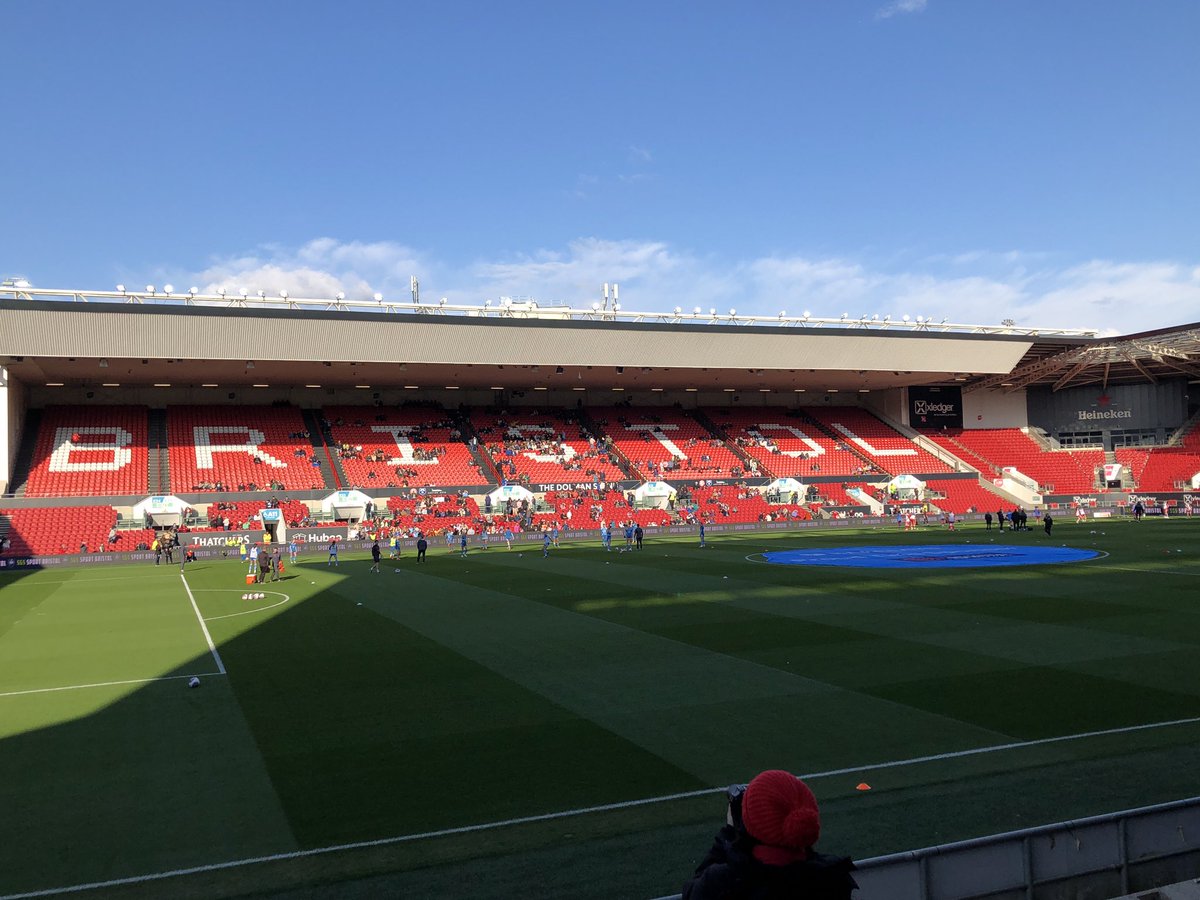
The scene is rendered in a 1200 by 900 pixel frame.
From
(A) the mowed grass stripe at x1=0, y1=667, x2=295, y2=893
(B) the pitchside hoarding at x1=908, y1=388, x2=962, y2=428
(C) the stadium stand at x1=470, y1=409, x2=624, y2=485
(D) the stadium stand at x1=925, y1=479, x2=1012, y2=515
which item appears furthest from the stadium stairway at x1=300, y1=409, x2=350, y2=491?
(B) the pitchside hoarding at x1=908, y1=388, x2=962, y2=428

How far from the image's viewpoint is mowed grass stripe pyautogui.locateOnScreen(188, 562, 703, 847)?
991 centimetres

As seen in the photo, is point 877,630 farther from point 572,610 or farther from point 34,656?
point 34,656

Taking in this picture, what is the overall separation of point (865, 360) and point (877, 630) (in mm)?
53421

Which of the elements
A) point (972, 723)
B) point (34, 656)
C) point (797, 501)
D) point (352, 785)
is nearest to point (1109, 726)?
point (972, 723)

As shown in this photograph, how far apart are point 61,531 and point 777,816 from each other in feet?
178

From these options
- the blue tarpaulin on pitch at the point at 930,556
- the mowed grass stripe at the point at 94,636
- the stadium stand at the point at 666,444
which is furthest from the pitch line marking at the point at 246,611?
the stadium stand at the point at 666,444

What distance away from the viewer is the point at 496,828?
9.27m

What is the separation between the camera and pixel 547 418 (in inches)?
2906

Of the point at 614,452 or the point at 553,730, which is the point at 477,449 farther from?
the point at 553,730

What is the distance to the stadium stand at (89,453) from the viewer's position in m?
53.6

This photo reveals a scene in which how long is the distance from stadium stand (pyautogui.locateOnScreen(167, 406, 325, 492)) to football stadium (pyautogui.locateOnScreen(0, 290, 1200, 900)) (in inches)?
14.4

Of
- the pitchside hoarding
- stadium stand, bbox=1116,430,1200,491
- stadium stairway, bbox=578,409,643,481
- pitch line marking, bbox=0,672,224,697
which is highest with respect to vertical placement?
the pitchside hoarding

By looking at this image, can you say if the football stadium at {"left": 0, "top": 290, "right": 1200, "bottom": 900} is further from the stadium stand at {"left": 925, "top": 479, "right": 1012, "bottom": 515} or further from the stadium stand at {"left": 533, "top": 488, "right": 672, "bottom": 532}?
the stadium stand at {"left": 925, "top": 479, "right": 1012, "bottom": 515}

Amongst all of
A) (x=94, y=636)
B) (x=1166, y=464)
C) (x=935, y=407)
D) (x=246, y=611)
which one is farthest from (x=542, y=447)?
(x=94, y=636)
